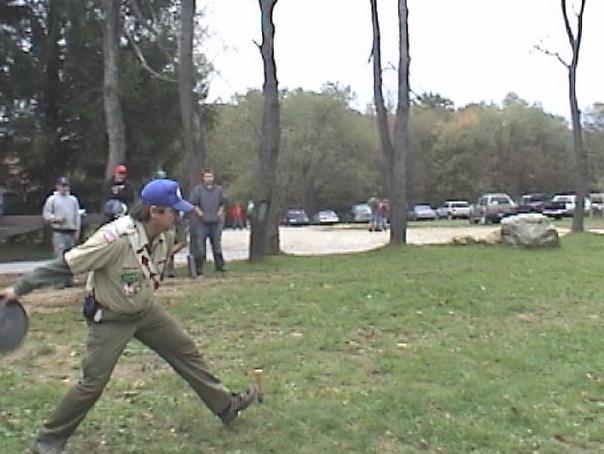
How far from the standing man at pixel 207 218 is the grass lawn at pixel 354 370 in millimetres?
1526

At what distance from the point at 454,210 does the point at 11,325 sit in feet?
198

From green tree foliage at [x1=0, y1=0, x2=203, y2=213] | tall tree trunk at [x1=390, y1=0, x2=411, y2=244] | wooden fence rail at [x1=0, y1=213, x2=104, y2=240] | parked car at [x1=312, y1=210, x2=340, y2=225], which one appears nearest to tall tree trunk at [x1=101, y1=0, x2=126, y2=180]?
wooden fence rail at [x1=0, y1=213, x2=104, y2=240]

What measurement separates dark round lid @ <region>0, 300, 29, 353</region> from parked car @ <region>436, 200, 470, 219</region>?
191ft

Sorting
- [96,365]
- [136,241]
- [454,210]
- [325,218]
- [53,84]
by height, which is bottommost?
[325,218]

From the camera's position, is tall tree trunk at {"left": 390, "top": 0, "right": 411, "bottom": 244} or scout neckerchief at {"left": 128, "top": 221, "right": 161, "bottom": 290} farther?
tall tree trunk at {"left": 390, "top": 0, "right": 411, "bottom": 244}

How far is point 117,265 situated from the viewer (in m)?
5.07

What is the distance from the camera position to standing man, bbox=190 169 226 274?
14523 millimetres

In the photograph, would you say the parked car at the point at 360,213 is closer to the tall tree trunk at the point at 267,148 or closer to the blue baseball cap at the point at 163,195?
the tall tree trunk at the point at 267,148

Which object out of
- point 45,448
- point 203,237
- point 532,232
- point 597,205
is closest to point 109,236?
point 45,448

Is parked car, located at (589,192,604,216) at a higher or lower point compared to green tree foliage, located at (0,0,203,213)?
lower

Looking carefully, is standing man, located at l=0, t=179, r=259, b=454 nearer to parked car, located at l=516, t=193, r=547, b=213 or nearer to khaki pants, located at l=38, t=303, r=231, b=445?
khaki pants, located at l=38, t=303, r=231, b=445

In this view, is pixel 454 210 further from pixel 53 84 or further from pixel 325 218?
pixel 53 84

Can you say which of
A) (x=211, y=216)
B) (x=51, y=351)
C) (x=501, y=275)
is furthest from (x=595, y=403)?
(x=211, y=216)

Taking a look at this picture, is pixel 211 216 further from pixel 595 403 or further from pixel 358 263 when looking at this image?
pixel 595 403
